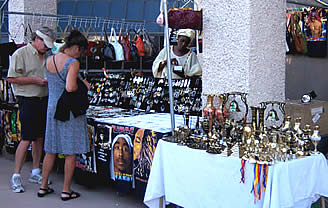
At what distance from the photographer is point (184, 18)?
10.9 feet

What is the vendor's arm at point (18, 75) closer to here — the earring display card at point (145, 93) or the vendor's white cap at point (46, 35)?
the vendor's white cap at point (46, 35)

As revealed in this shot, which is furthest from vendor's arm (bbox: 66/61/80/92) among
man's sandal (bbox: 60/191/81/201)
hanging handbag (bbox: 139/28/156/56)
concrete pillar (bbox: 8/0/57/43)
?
concrete pillar (bbox: 8/0/57/43)

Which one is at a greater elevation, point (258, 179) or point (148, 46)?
point (148, 46)

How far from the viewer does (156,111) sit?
4.46 meters

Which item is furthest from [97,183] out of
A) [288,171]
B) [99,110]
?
[288,171]

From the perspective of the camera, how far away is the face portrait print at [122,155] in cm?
354

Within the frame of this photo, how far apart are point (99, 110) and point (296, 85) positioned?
2985mm

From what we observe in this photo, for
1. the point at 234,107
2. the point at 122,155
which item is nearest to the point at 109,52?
the point at 122,155

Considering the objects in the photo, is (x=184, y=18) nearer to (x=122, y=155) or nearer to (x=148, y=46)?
(x=122, y=155)

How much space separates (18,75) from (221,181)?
2649 mm

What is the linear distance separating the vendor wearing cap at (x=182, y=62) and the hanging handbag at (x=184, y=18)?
132cm

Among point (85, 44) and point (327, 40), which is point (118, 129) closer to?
point (85, 44)

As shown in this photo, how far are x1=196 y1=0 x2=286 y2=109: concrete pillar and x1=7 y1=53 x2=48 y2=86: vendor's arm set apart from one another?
1.88 metres

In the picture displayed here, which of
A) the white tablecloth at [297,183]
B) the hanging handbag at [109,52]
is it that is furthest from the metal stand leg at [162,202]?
the hanging handbag at [109,52]
